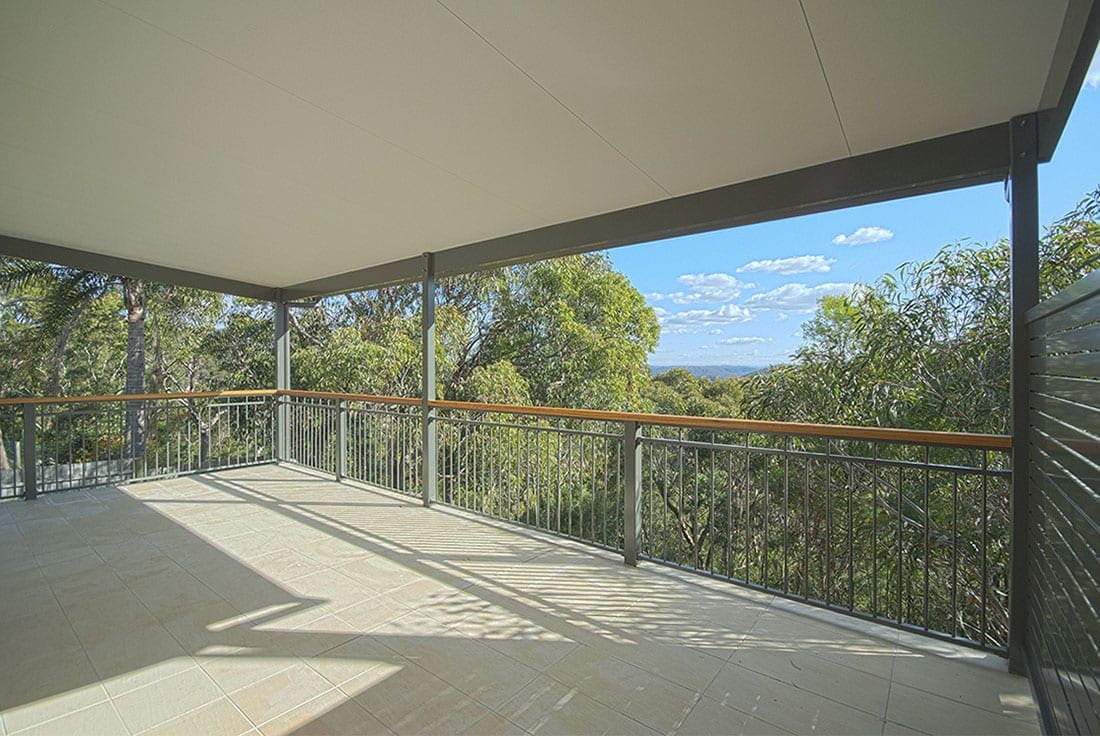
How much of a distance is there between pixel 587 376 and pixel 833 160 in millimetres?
7339

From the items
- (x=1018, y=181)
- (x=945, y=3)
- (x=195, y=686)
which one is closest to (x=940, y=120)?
(x=1018, y=181)

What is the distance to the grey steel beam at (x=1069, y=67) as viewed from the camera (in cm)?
134

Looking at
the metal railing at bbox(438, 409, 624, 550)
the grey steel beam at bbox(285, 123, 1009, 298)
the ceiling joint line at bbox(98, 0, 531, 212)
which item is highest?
the ceiling joint line at bbox(98, 0, 531, 212)

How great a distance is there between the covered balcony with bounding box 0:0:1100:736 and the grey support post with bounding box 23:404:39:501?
0.87m

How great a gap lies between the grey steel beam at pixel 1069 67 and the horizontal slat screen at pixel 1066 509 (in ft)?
2.38

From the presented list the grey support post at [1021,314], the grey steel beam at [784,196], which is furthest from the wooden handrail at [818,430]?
the grey steel beam at [784,196]

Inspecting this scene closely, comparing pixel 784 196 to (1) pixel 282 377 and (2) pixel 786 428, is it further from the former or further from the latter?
(1) pixel 282 377

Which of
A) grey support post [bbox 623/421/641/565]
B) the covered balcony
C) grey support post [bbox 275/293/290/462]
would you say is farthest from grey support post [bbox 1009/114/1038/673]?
grey support post [bbox 275/293/290/462]

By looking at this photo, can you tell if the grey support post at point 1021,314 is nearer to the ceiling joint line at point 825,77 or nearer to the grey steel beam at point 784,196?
the grey steel beam at point 784,196

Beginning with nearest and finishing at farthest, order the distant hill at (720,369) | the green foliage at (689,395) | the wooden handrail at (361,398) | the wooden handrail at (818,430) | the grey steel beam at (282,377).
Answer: the wooden handrail at (818,430) → the wooden handrail at (361,398) → the distant hill at (720,369) → the grey steel beam at (282,377) → the green foliage at (689,395)

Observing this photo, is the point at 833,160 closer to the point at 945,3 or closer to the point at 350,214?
the point at 945,3

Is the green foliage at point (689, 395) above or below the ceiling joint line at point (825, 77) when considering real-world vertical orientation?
below

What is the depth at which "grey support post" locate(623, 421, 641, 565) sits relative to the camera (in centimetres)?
304

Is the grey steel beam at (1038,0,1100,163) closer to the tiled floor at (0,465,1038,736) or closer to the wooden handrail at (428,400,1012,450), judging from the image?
the wooden handrail at (428,400,1012,450)
